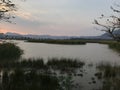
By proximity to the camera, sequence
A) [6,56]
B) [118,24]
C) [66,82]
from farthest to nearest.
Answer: [6,56] < [66,82] < [118,24]

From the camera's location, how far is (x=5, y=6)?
50.4ft

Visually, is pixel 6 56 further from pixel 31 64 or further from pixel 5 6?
pixel 5 6

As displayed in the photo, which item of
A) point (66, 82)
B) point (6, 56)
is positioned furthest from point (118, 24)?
point (6, 56)

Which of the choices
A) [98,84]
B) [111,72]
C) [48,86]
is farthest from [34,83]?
[111,72]

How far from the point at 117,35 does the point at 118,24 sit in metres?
0.40

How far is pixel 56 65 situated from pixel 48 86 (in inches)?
424

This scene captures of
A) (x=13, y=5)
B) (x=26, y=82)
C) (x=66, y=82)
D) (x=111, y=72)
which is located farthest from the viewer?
(x=111, y=72)

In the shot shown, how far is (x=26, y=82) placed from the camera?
14.0 metres

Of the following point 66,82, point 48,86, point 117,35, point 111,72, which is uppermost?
point 117,35

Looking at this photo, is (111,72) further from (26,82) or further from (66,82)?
(66,82)

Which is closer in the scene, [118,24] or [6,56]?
[118,24]

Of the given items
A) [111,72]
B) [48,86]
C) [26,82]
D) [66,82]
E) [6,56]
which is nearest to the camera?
[66,82]

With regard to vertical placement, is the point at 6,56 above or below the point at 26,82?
below

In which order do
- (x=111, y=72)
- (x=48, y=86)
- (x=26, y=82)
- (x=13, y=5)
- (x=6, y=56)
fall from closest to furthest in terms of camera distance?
(x=48, y=86) < (x=26, y=82) < (x=13, y=5) < (x=111, y=72) < (x=6, y=56)
